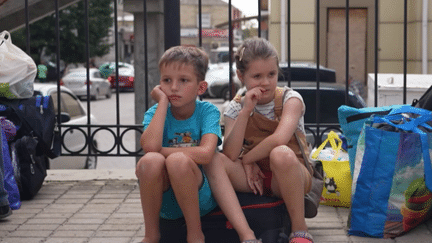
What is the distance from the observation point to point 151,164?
296cm

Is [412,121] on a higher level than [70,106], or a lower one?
higher

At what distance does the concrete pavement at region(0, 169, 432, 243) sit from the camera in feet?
11.4

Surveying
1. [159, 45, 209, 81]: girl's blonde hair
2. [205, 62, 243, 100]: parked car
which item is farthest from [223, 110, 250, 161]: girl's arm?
[205, 62, 243, 100]: parked car

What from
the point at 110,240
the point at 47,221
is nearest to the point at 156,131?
the point at 110,240

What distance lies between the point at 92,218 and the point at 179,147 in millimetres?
1103

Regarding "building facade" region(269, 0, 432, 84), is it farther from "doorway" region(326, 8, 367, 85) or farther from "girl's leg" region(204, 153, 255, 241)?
"girl's leg" region(204, 153, 255, 241)

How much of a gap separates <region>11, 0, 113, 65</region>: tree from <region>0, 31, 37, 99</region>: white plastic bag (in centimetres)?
2327

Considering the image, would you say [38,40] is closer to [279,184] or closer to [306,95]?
[306,95]

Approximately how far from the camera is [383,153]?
331cm

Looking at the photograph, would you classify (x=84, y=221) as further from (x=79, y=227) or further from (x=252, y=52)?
(x=252, y=52)

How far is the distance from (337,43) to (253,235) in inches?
582

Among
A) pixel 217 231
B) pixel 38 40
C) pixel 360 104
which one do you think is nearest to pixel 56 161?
pixel 360 104

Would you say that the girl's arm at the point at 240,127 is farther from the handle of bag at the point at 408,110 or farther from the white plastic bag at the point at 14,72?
the white plastic bag at the point at 14,72

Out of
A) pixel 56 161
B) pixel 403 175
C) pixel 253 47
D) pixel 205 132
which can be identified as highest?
pixel 253 47
